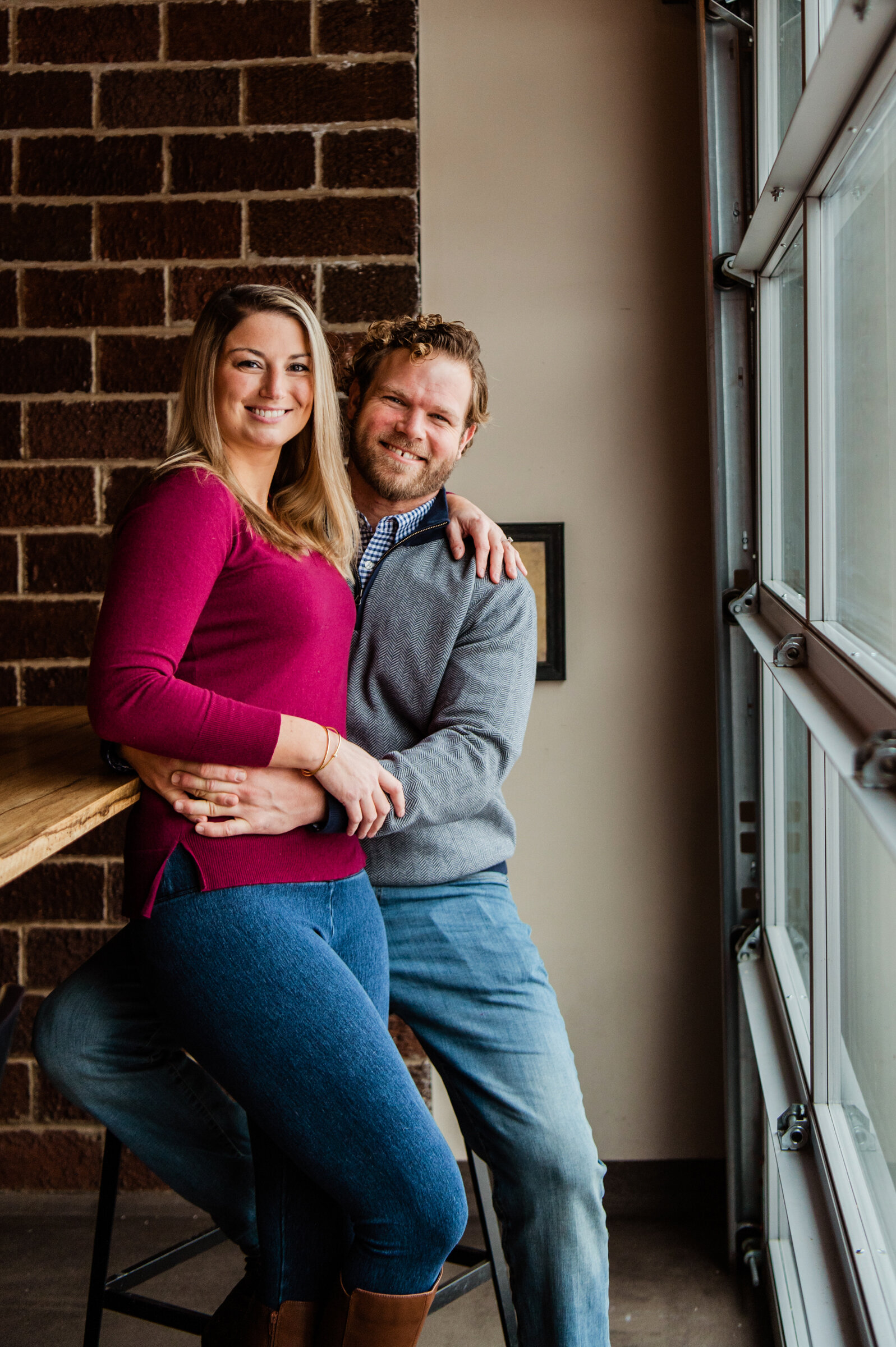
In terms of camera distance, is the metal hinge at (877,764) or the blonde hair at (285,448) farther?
the blonde hair at (285,448)

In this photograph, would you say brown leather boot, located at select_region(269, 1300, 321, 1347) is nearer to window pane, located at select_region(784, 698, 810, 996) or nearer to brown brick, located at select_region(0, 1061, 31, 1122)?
window pane, located at select_region(784, 698, 810, 996)

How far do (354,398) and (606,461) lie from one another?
0.69 m

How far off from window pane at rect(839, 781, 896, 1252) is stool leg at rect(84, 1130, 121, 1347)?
1.17 m

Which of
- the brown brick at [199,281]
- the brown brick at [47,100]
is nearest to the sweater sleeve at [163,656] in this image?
the brown brick at [199,281]

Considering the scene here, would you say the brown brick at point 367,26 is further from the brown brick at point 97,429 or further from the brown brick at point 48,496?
the brown brick at point 48,496

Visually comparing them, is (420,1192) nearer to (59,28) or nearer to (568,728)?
(568,728)

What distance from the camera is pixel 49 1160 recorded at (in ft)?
8.38

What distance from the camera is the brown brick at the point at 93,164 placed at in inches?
96.3

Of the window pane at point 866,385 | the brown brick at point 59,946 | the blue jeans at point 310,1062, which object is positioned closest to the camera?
the window pane at point 866,385

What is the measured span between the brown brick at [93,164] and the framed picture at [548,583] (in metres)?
1.18

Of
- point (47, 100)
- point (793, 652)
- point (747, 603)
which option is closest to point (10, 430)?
point (47, 100)

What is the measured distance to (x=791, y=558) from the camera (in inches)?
76.7

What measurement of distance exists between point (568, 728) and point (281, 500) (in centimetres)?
109

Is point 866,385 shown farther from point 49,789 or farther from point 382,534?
point 49,789
